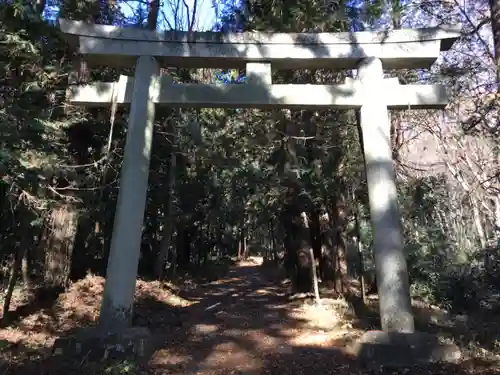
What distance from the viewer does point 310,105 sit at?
6.41m

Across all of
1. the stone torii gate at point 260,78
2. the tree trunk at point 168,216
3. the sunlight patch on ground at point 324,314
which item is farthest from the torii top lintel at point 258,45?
the tree trunk at point 168,216

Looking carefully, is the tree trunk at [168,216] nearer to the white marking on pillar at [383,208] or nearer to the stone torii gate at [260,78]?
the stone torii gate at [260,78]

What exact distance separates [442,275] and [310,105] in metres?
7.20

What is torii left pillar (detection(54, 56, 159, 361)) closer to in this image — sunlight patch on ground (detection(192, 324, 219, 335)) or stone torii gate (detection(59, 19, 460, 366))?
stone torii gate (detection(59, 19, 460, 366))

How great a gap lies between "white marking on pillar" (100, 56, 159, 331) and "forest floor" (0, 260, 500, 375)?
0.79m

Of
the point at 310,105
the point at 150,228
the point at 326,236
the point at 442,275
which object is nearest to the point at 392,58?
the point at 310,105

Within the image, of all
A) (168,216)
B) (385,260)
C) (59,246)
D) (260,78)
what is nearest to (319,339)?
(385,260)

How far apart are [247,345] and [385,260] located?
101 inches

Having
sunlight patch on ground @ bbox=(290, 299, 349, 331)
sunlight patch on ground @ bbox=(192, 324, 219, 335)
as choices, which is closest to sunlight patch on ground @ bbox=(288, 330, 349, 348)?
sunlight patch on ground @ bbox=(290, 299, 349, 331)

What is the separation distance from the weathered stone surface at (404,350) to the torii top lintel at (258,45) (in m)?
4.15

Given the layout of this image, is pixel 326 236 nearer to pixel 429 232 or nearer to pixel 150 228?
pixel 429 232

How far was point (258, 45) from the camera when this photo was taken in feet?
21.0

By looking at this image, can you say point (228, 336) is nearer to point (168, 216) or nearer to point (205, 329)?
point (205, 329)

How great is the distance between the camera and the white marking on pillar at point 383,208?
5.54 metres
